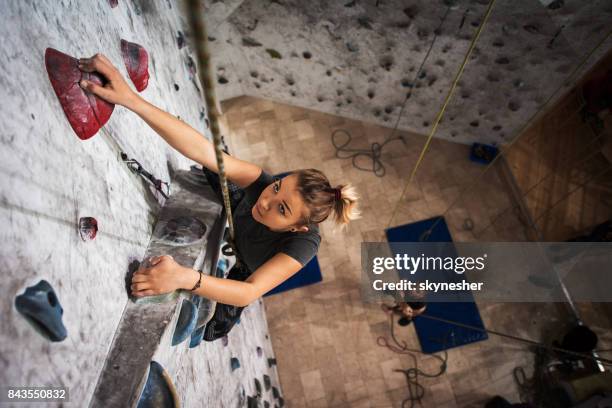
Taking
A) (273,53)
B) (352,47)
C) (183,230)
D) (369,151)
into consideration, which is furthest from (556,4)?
(183,230)

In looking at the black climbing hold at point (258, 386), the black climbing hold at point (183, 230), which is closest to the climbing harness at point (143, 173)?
the black climbing hold at point (183, 230)

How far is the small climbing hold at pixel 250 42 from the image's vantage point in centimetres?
308

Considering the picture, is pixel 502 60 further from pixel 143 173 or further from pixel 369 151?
pixel 143 173

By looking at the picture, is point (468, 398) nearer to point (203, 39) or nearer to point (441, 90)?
point (441, 90)

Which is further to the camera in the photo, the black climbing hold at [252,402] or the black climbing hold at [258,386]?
the black climbing hold at [258,386]

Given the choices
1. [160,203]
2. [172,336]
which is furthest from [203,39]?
[160,203]

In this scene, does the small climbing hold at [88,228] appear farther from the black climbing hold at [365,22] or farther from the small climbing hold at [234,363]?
the black climbing hold at [365,22]

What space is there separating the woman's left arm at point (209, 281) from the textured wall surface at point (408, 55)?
2.13 metres

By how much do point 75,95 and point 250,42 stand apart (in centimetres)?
252

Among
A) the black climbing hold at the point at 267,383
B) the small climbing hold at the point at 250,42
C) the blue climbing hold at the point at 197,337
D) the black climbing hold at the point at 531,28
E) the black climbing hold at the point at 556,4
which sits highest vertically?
the small climbing hold at the point at 250,42

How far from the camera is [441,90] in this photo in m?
3.10

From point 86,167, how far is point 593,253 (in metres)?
3.51

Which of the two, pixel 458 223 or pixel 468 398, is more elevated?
pixel 458 223

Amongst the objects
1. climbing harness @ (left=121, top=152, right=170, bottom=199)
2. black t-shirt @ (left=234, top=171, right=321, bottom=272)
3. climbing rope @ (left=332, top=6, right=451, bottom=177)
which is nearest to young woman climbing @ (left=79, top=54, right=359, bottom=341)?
black t-shirt @ (left=234, top=171, right=321, bottom=272)
